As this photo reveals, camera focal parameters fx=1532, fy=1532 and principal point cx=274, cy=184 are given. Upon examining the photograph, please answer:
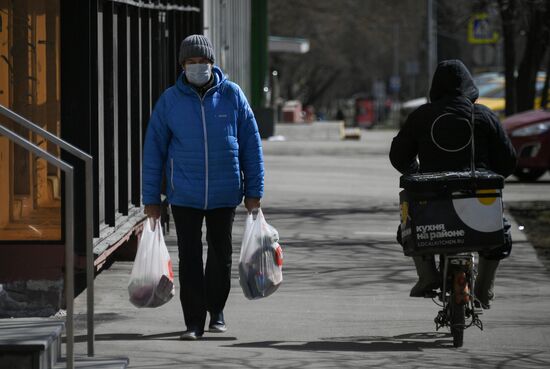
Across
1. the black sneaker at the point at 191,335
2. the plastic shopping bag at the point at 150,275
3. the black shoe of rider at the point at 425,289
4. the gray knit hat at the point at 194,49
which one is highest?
Result: the gray knit hat at the point at 194,49

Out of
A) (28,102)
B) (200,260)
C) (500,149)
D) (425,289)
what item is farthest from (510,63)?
(200,260)

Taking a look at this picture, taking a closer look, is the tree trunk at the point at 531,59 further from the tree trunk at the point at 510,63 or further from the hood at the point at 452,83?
the hood at the point at 452,83

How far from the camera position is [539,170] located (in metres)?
23.4

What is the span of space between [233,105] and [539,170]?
15.3m

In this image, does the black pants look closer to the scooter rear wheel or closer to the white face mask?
the white face mask

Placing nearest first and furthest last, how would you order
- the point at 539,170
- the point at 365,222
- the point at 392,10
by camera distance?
the point at 365,222
the point at 539,170
the point at 392,10

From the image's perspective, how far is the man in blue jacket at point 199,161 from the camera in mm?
8516

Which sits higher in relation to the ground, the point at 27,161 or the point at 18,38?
the point at 18,38

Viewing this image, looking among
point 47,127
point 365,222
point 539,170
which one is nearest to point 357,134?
point 539,170

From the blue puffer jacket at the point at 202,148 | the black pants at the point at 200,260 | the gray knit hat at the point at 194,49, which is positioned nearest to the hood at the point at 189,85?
the blue puffer jacket at the point at 202,148

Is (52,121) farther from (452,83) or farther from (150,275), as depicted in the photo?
(452,83)

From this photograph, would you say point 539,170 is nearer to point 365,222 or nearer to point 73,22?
point 365,222

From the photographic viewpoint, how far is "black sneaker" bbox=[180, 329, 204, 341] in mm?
8594

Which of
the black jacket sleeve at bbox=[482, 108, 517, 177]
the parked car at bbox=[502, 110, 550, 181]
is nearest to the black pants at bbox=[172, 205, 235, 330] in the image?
the black jacket sleeve at bbox=[482, 108, 517, 177]
